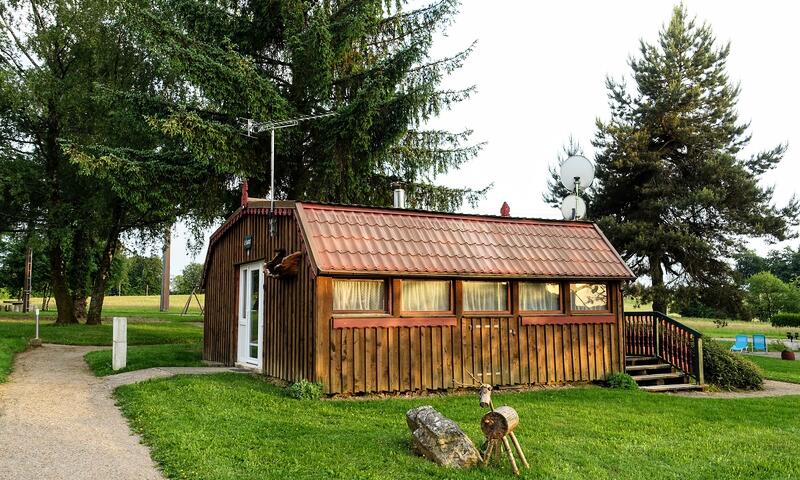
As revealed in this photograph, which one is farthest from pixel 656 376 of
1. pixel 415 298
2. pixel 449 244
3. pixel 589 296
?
pixel 415 298

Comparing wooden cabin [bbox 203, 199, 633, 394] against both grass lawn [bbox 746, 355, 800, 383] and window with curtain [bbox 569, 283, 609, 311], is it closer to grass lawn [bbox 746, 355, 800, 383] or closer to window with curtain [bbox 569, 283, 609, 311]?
window with curtain [bbox 569, 283, 609, 311]

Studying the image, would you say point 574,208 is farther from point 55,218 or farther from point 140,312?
point 140,312

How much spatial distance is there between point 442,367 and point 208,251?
6.63 metres

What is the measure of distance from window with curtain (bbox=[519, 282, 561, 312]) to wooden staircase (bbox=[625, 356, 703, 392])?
2267mm

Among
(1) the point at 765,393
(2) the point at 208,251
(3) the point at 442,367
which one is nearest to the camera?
(3) the point at 442,367

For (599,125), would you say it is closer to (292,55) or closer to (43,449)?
(292,55)

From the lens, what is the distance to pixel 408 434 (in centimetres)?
690

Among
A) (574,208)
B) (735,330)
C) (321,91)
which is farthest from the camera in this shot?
(735,330)

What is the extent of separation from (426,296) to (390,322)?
853mm

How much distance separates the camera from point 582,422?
812 cm

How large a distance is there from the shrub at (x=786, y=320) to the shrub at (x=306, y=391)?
1604 inches

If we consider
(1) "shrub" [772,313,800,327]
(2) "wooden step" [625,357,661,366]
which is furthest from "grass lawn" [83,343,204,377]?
(1) "shrub" [772,313,800,327]

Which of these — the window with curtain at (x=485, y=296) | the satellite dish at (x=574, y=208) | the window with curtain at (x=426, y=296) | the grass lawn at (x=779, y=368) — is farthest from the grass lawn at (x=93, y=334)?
the grass lawn at (x=779, y=368)

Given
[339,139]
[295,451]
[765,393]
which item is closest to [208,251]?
[339,139]
